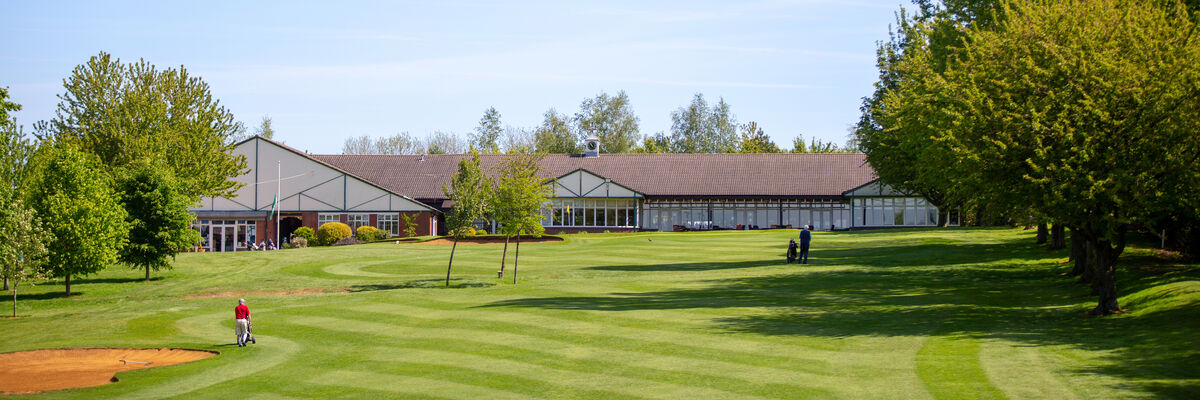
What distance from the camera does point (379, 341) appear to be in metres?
20.4

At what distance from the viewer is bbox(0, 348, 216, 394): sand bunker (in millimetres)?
17438

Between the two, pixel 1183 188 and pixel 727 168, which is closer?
pixel 1183 188

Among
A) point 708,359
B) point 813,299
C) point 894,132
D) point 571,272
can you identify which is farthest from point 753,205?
point 708,359

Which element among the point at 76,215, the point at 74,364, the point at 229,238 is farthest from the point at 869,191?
the point at 74,364

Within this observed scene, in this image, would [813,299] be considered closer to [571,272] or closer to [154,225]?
[571,272]

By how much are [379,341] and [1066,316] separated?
16393 millimetres

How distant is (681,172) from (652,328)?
53.0 m

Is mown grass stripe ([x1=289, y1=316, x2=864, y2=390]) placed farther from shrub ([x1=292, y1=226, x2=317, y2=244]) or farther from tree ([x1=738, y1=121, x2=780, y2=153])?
tree ([x1=738, y1=121, x2=780, y2=153])

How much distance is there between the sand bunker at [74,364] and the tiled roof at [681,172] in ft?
162

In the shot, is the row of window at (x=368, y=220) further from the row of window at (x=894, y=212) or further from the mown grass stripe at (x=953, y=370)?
the mown grass stripe at (x=953, y=370)

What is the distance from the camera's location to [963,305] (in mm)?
24922

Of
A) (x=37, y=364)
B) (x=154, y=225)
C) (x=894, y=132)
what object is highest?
(x=894, y=132)

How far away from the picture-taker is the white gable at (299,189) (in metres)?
63.6

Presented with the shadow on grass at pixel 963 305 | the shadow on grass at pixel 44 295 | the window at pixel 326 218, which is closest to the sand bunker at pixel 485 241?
the window at pixel 326 218
